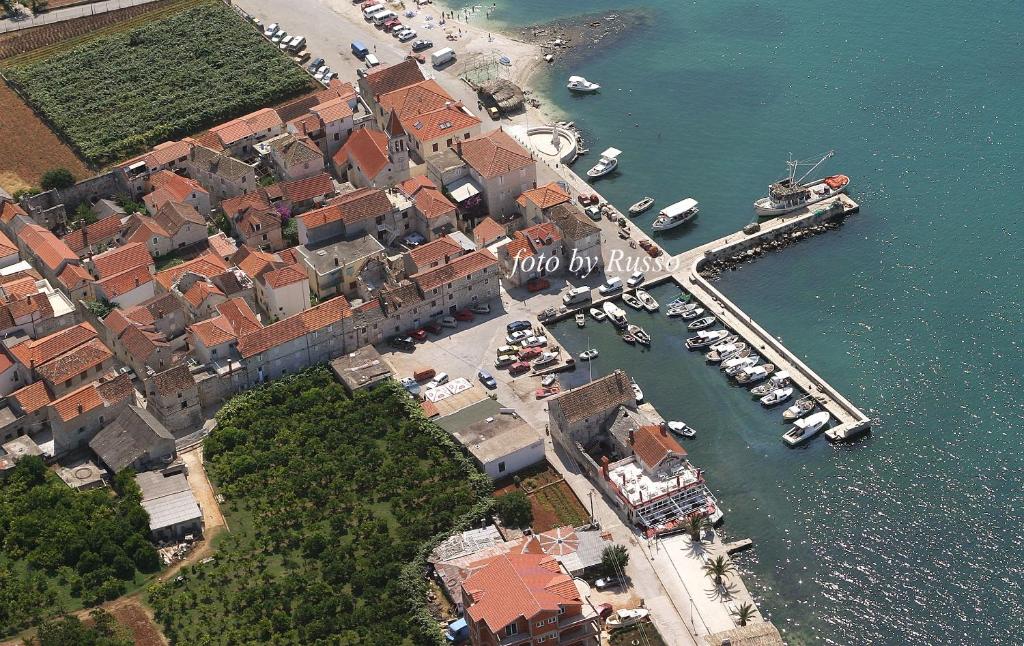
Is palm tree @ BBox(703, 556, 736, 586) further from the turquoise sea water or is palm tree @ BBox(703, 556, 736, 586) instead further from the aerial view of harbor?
the turquoise sea water

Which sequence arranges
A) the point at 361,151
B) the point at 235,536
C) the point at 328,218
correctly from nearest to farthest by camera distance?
1. the point at 235,536
2. the point at 328,218
3. the point at 361,151

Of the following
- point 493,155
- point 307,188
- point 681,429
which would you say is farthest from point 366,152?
point 681,429

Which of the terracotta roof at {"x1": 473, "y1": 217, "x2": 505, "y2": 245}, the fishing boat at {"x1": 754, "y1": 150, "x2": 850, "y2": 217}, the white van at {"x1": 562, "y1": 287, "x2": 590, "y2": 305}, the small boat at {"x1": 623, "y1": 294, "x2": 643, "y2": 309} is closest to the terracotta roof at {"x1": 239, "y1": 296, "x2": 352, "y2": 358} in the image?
the terracotta roof at {"x1": 473, "y1": 217, "x2": 505, "y2": 245}

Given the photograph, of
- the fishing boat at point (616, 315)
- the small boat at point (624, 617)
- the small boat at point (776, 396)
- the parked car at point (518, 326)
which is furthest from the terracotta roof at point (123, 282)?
the small boat at point (776, 396)

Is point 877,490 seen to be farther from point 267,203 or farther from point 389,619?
point 267,203

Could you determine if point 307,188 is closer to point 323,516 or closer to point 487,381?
point 487,381

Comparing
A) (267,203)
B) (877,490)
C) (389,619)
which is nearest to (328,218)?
(267,203)
